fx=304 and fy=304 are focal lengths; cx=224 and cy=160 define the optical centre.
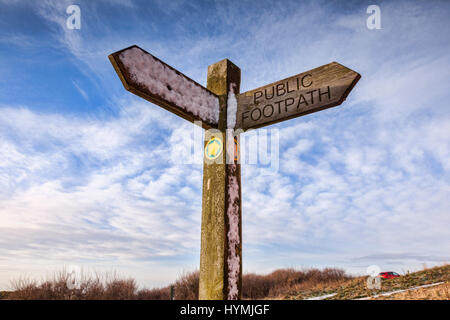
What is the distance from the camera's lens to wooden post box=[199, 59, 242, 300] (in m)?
1.81

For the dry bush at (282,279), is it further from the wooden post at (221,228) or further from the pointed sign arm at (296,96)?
the pointed sign arm at (296,96)

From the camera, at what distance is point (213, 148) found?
211cm

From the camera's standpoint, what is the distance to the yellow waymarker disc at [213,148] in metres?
2.06

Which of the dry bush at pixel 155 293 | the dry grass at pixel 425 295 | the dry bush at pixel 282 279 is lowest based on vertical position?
the dry bush at pixel 155 293

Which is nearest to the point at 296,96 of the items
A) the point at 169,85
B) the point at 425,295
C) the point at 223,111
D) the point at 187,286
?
the point at 223,111

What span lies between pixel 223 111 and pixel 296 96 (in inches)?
20.5

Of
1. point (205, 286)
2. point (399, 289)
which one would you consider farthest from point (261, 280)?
point (205, 286)

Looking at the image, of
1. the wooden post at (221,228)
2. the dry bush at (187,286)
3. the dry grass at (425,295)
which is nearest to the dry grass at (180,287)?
the dry bush at (187,286)

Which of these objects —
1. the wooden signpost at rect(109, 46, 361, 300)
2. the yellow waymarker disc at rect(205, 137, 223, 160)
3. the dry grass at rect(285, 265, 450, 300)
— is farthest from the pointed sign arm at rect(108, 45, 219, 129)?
the dry grass at rect(285, 265, 450, 300)

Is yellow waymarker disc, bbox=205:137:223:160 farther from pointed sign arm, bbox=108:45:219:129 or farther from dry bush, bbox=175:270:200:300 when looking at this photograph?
dry bush, bbox=175:270:200:300

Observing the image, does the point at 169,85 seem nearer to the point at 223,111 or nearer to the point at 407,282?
the point at 223,111

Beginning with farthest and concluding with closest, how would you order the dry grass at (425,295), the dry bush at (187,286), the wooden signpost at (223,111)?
the dry bush at (187,286)
the dry grass at (425,295)
the wooden signpost at (223,111)
